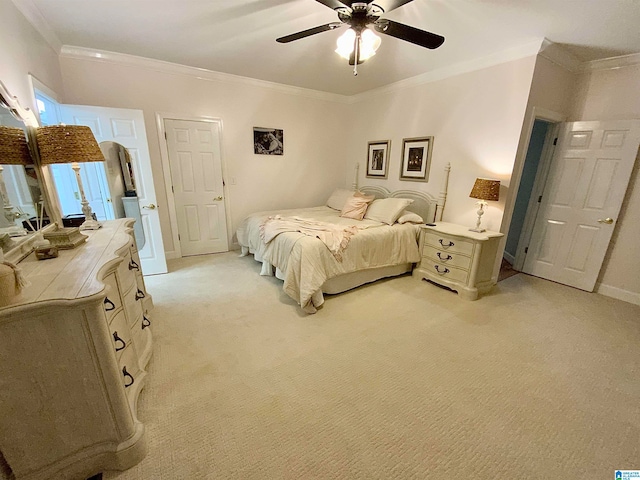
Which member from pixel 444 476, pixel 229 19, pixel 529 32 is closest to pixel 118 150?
pixel 229 19

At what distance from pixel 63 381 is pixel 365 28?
256 centimetres

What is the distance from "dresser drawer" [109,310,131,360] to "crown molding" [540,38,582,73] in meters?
4.05

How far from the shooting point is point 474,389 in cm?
172

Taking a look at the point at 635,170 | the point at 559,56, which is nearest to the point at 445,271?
the point at 635,170

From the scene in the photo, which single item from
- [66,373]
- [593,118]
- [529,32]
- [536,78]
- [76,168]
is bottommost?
[66,373]

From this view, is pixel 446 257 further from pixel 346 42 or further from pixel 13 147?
pixel 13 147

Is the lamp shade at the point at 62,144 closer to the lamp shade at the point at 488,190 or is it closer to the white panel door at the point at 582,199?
the lamp shade at the point at 488,190

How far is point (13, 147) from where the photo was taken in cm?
156

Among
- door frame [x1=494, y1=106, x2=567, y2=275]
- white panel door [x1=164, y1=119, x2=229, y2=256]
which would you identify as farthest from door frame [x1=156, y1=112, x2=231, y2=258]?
door frame [x1=494, y1=106, x2=567, y2=275]

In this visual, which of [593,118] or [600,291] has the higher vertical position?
[593,118]

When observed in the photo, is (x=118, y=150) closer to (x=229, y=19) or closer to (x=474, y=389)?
(x=229, y=19)

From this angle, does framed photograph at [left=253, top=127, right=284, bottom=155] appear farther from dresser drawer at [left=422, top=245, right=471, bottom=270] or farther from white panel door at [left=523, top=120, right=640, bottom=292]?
white panel door at [left=523, top=120, right=640, bottom=292]

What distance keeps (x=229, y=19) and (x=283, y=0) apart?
0.57 metres

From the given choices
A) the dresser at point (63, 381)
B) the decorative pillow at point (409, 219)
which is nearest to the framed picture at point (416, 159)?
the decorative pillow at point (409, 219)
